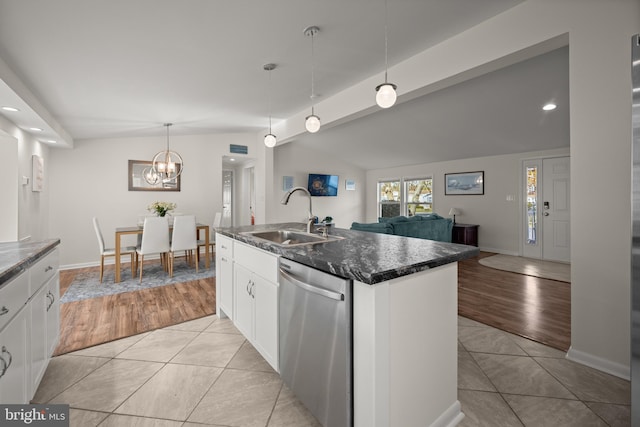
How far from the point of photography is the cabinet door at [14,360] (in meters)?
1.13

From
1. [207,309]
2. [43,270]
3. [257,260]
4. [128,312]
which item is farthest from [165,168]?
[257,260]

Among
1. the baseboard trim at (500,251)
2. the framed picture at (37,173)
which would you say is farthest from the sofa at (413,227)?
the framed picture at (37,173)

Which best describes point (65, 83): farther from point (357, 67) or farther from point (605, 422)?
point (605, 422)

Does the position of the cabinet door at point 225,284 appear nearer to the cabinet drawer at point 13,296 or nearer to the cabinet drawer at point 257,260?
the cabinet drawer at point 257,260

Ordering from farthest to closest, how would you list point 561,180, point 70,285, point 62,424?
point 561,180
point 70,285
point 62,424

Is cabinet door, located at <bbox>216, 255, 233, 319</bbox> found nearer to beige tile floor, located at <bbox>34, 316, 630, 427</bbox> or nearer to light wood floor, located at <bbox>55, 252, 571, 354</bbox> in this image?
beige tile floor, located at <bbox>34, 316, 630, 427</bbox>

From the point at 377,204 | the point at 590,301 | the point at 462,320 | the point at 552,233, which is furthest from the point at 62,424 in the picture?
the point at 377,204

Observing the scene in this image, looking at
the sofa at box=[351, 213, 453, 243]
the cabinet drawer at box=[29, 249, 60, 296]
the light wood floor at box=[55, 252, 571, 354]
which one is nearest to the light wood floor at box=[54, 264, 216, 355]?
the light wood floor at box=[55, 252, 571, 354]

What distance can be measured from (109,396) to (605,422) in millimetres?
2603

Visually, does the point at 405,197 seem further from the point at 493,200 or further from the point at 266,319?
the point at 266,319

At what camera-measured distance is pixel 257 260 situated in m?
1.88

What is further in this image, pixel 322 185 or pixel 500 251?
pixel 322 185

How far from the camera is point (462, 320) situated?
265 centimetres

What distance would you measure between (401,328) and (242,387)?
1129mm
